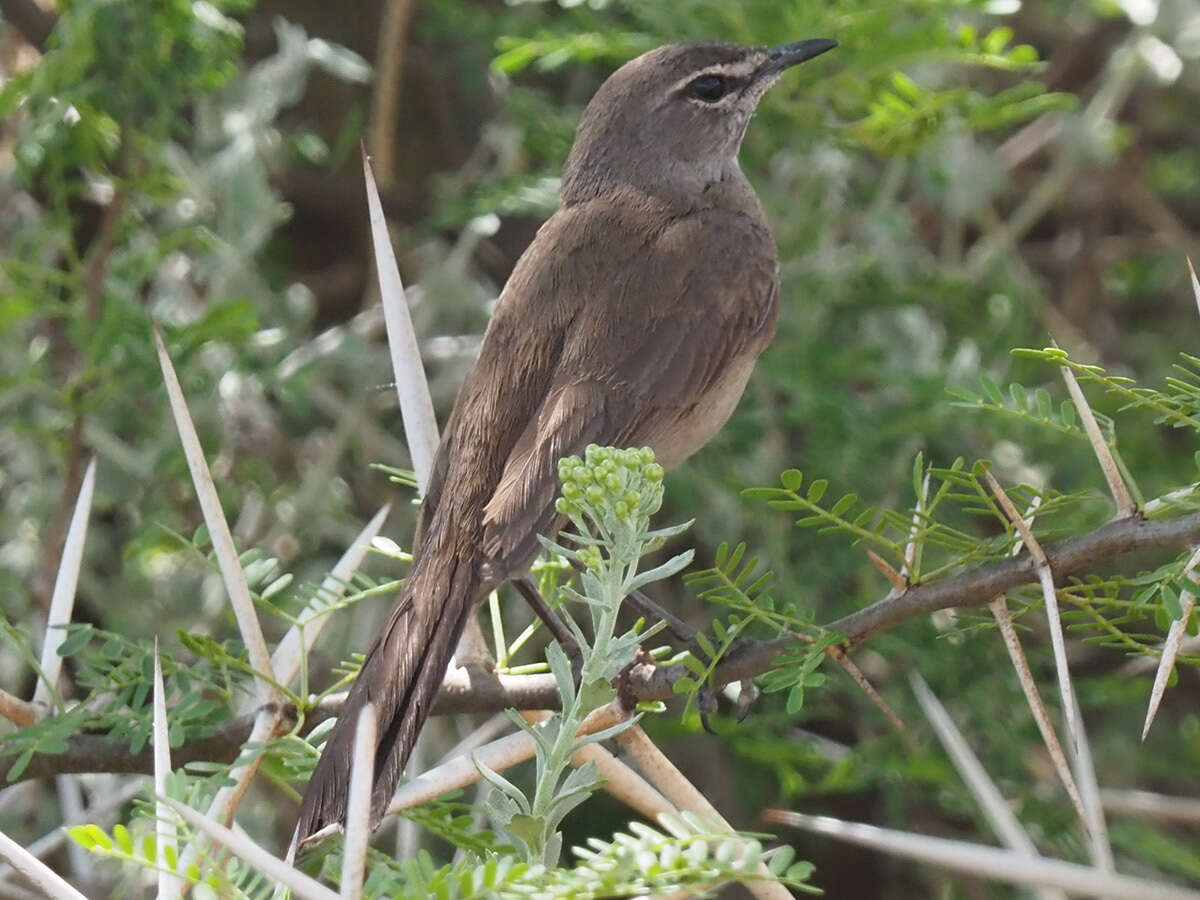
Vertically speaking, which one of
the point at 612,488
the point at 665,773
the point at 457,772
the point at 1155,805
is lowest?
the point at 1155,805

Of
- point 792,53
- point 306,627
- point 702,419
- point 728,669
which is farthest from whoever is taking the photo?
point 792,53

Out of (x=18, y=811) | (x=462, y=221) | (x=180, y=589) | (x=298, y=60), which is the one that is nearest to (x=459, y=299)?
(x=462, y=221)

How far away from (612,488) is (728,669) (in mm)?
669

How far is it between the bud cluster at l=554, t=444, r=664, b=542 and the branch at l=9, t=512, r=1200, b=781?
0.50m

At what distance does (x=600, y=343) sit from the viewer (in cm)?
320

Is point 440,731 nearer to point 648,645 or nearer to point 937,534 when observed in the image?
point 648,645

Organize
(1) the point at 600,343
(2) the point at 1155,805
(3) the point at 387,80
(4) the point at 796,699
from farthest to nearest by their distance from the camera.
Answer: (3) the point at 387,80 < (1) the point at 600,343 < (2) the point at 1155,805 < (4) the point at 796,699

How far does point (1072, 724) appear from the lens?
5.69 ft

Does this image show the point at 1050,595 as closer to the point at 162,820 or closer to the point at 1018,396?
the point at 1018,396

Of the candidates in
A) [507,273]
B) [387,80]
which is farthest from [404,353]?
[507,273]

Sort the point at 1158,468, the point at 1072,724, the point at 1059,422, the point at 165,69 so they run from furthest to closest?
the point at 1158,468, the point at 165,69, the point at 1059,422, the point at 1072,724

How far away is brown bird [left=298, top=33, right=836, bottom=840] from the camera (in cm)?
243

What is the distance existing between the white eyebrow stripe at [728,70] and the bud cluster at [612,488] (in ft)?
7.95

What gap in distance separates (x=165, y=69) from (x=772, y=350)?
163 centimetres
